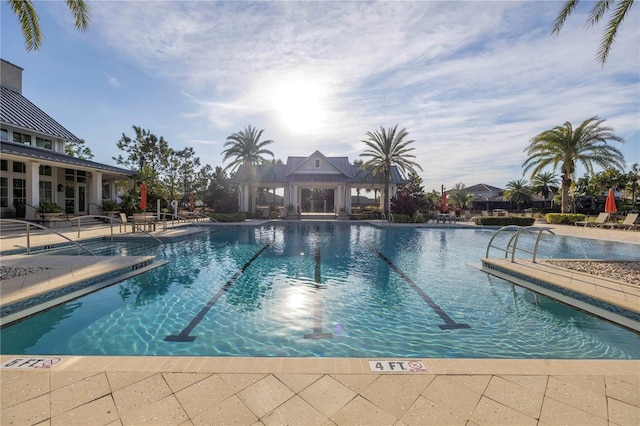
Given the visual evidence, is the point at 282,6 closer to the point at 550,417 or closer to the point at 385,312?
the point at 385,312

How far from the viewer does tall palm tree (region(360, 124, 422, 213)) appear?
2906 cm

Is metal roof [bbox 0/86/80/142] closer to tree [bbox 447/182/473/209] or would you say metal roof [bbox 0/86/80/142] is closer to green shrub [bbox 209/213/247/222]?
green shrub [bbox 209/213/247/222]

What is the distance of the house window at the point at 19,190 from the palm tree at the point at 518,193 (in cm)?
5839

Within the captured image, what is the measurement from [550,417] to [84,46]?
16580 millimetres

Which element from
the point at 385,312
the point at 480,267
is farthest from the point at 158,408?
the point at 480,267

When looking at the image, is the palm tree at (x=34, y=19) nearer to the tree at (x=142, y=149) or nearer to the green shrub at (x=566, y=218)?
the tree at (x=142, y=149)

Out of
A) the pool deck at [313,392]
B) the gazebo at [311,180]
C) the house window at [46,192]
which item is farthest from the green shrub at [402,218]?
the house window at [46,192]

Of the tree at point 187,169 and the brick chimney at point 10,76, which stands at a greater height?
the brick chimney at point 10,76

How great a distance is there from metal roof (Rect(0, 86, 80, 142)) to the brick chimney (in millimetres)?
427

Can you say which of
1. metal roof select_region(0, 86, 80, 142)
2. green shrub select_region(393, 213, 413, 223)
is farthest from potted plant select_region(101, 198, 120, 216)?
green shrub select_region(393, 213, 413, 223)

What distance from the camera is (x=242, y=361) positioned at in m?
3.34

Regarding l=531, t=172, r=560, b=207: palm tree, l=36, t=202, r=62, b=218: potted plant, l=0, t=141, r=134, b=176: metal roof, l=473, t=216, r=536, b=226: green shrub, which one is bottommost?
l=473, t=216, r=536, b=226: green shrub

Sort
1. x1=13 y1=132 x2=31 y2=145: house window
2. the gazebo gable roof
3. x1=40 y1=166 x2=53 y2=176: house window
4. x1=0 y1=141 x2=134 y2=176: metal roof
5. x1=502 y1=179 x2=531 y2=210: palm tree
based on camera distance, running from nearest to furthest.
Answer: x1=0 y1=141 x2=134 y2=176: metal roof
x1=13 y1=132 x2=31 y2=145: house window
x1=40 y1=166 x2=53 y2=176: house window
the gazebo gable roof
x1=502 y1=179 x2=531 y2=210: palm tree

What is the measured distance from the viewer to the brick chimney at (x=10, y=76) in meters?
22.9
